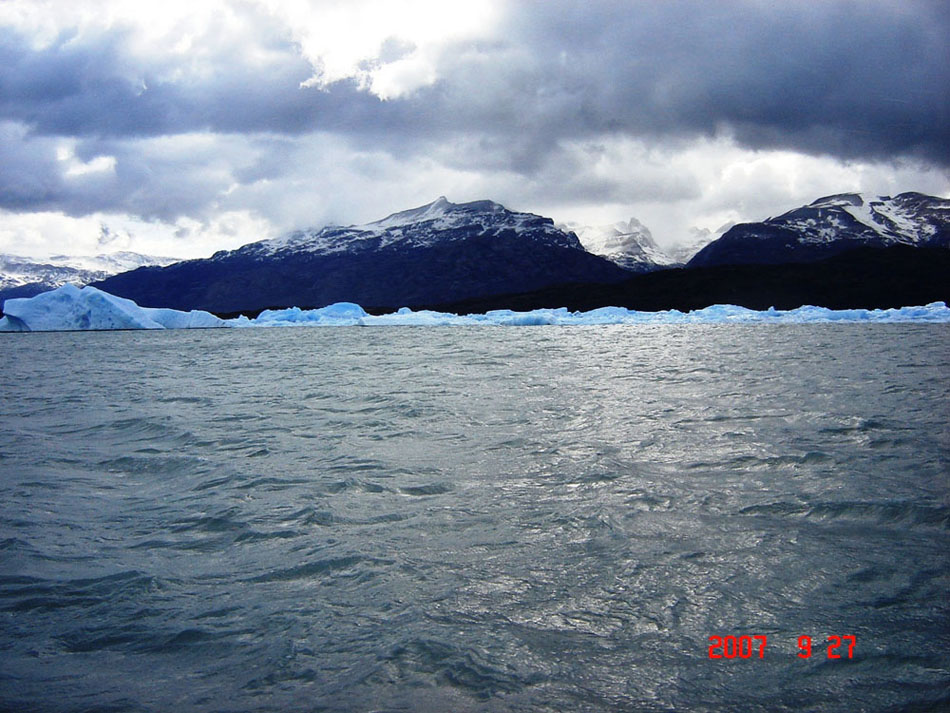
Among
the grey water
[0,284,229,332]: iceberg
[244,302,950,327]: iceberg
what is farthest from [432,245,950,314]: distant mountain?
the grey water

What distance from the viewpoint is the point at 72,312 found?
60188mm

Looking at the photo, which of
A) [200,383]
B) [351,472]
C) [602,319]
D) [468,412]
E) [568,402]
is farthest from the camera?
[602,319]

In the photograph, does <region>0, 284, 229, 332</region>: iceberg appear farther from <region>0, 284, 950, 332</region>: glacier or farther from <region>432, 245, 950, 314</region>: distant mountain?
<region>432, 245, 950, 314</region>: distant mountain

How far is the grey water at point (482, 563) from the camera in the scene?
3.32m

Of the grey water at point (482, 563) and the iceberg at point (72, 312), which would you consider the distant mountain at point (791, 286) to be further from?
the grey water at point (482, 563)

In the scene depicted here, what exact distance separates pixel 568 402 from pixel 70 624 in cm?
969

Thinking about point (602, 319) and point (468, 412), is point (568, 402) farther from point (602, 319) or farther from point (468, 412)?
point (602, 319)

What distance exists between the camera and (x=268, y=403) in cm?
1383

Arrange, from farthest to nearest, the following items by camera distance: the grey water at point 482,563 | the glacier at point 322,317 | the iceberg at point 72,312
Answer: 1. the iceberg at point 72,312
2. the glacier at point 322,317
3. the grey water at point 482,563

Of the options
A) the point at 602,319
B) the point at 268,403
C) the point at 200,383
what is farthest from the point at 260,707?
the point at 602,319

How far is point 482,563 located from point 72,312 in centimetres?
6729
